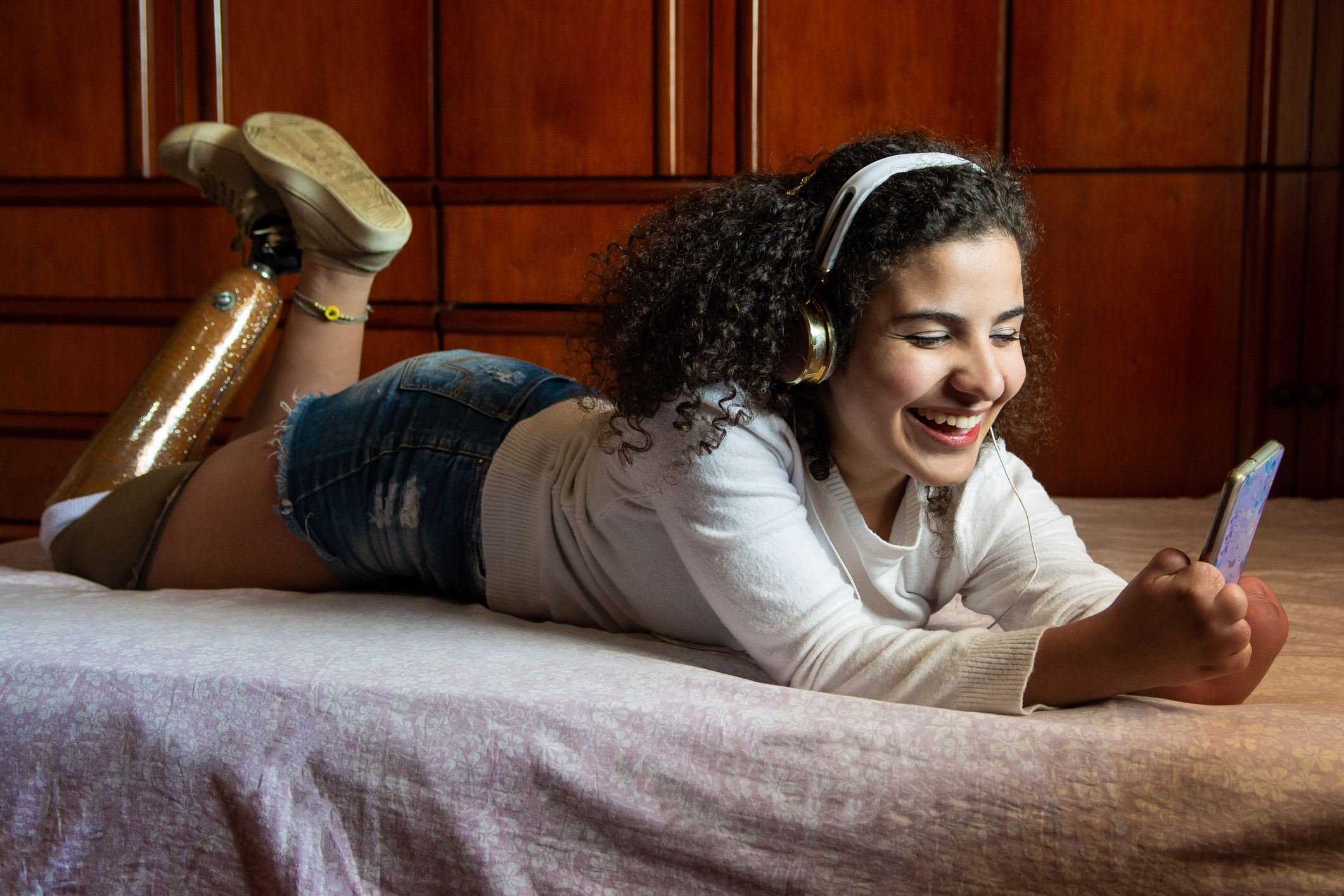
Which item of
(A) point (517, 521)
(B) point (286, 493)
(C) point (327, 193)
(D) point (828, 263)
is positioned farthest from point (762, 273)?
(C) point (327, 193)

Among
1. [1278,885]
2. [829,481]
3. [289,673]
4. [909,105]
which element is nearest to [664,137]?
[909,105]

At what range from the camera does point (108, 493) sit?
1.31 metres

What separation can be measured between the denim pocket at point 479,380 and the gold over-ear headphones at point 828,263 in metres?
0.39

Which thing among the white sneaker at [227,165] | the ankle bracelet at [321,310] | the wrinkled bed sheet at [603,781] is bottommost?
the wrinkled bed sheet at [603,781]

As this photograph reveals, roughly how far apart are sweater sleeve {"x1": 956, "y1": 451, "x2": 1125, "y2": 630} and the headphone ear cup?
0.21 meters

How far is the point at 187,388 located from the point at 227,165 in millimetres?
358

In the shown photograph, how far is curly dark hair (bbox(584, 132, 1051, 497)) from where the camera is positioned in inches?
32.7

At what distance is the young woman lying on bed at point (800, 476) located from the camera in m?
0.77

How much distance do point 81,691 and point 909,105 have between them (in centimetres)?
199

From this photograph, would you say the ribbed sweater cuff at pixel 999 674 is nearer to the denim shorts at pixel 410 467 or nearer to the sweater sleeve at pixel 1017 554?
the sweater sleeve at pixel 1017 554

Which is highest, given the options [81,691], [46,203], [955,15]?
[955,15]

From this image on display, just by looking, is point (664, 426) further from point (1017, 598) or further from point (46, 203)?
point (46, 203)

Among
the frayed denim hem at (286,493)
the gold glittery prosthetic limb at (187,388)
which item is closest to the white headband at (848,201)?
the frayed denim hem at (286,493)

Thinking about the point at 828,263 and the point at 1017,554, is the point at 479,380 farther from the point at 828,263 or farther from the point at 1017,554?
the point at 1017,554
